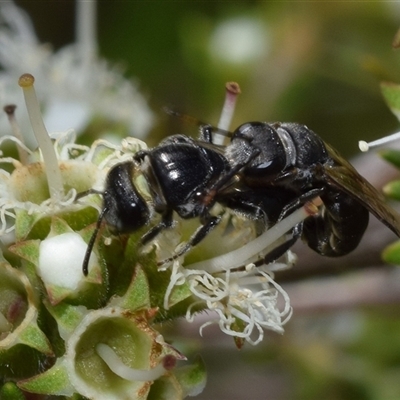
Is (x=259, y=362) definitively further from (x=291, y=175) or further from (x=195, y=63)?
(x=291, y=175)

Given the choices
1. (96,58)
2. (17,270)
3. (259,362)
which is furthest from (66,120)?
(17,270)

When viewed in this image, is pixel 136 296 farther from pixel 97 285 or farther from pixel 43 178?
pixel 43 178

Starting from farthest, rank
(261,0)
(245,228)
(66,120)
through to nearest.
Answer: (261,0) → (66,120) → (245,228)

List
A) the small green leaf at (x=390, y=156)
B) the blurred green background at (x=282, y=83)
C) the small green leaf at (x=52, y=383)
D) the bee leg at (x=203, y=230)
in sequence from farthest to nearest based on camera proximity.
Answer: the blurred green background at (x=282, y=83), the small green leaf at (x=390, y=156), the bee leg at (x=203, y=230), the small green leaf at (x=52, y=383)

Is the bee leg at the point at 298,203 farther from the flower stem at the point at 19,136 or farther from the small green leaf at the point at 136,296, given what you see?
the flower stem at the point at 19,136

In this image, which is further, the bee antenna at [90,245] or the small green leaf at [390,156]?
the small green leaf at [390,156]

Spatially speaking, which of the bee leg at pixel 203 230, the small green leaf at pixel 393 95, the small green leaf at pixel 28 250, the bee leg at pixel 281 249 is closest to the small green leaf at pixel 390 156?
the small green leaf at pixel 393 95
